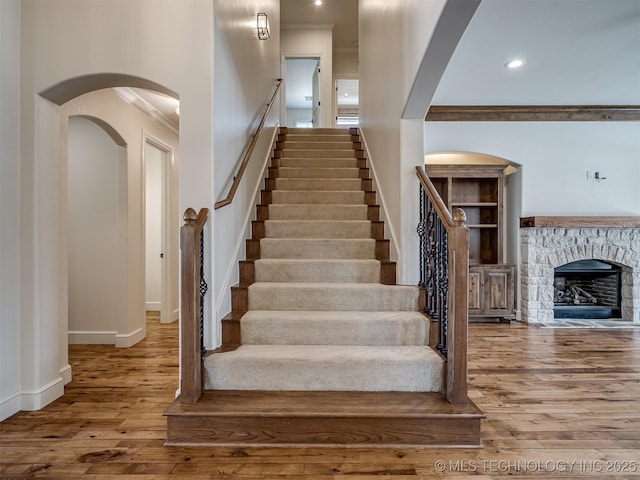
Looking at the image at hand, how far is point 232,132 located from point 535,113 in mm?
→ 4208

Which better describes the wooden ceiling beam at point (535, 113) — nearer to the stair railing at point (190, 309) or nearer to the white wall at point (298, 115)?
the stair railing at point (190, 309)

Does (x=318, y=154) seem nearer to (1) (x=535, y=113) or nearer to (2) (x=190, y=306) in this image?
(1) (x=535, y=113)

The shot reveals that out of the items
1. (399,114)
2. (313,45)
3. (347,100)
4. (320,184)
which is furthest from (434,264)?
(347,100)

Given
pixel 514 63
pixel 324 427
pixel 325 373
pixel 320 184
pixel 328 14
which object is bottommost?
pixel 324 427

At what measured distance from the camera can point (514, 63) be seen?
3852 millimetres

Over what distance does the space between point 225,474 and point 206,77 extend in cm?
227

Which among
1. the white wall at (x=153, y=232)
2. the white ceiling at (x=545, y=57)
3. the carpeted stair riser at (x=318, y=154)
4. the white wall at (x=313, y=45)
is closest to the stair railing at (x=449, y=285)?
the white ceiling at (x=545, y=57)

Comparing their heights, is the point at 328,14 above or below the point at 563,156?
above

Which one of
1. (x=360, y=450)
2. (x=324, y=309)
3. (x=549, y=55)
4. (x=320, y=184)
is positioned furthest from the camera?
(x=320, y=184)

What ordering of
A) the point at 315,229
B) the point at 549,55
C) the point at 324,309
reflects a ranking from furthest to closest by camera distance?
the point at 549,55 < the point at 315,229 < the point at 324,309

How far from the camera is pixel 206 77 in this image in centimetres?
240

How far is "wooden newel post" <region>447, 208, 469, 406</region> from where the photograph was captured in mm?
2080

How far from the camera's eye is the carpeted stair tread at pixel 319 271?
302 cm

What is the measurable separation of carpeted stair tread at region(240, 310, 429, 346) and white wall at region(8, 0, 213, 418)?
3.04ft
